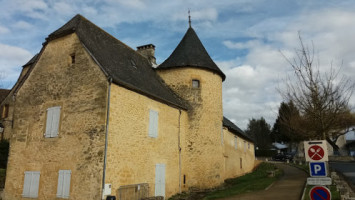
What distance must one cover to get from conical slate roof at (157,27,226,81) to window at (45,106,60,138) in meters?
7.21

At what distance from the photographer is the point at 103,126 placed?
408 inches

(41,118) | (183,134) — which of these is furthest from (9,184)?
(183,134)

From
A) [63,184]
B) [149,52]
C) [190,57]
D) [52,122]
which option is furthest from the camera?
[149,52]

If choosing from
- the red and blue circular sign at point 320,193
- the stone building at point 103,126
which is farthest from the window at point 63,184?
the red and blue circular sign at point 320,193

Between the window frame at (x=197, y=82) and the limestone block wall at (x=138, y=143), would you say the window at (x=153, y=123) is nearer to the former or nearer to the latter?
the limestone block wall at (x=138, y=143)

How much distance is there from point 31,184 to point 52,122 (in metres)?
2.68

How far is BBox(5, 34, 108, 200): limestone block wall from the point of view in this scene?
10.4m

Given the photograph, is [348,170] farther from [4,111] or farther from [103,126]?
Answer: [4,111]

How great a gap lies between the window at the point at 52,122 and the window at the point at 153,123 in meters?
3.93

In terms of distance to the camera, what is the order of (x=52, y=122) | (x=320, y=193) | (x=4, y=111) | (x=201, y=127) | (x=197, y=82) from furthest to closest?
(x=4, y=111)
(x=197, y=82)
(x=201, y=127)
(x=52, y=122)
(x=320, y=193)

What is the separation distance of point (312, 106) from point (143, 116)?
6.99 m

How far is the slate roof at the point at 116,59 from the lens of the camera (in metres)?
11.7

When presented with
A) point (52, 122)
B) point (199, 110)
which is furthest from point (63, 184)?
point (199, 110)

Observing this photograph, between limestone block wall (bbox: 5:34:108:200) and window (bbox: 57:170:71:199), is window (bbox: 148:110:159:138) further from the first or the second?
window (bbox: 57:170:71:199)
